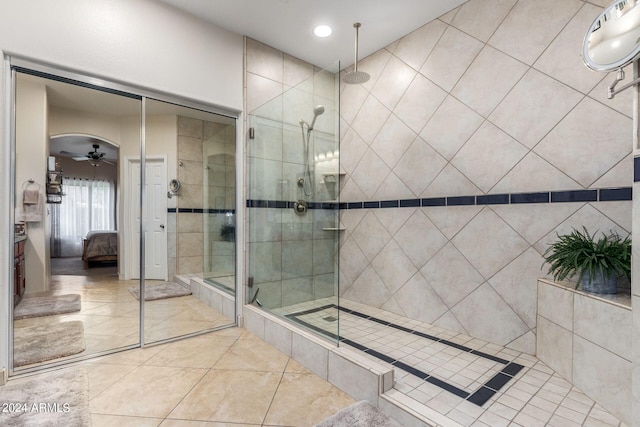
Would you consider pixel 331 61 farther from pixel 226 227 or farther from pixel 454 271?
pixel 454 271

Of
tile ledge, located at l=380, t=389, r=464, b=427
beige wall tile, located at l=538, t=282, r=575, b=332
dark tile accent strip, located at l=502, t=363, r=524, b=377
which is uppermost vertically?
beige wall tile, located at l=538, t=282, r=575, b=332

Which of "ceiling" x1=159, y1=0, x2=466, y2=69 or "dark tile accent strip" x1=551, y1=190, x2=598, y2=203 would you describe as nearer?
"dark tile accent strip" x1=551, y1=190, x2=598, y2=203

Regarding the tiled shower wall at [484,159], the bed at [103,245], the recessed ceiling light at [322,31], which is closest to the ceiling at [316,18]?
the recessed ceiling light at [322,31]

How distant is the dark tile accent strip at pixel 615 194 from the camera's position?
1.60m

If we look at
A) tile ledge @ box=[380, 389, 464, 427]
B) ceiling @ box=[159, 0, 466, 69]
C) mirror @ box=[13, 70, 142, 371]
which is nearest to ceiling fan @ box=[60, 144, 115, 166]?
mirror @ box=[13, 70, 142, 371]

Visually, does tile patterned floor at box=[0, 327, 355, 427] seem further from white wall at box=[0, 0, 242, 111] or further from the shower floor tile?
white wall at box=[0, 0, 242, 111]

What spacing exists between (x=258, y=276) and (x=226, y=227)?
629mm

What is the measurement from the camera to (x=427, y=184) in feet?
8.30

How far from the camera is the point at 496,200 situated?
2.11 m

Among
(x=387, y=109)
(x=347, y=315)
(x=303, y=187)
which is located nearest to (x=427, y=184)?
(x=387, y=109)

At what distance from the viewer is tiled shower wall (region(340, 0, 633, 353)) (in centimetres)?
176

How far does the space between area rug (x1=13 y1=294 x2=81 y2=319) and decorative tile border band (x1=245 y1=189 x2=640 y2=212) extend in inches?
60.0

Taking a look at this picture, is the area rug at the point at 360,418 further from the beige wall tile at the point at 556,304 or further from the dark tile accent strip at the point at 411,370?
the beige wall tile at the point at 556,304


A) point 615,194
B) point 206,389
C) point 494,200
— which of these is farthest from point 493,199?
point 206,389
